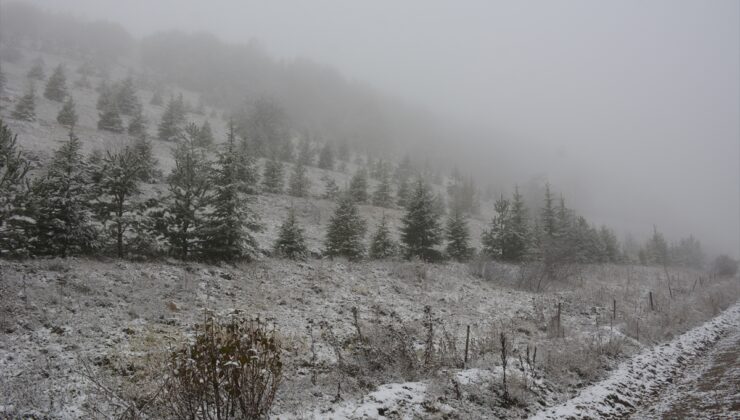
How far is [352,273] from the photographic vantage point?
18.2 meters

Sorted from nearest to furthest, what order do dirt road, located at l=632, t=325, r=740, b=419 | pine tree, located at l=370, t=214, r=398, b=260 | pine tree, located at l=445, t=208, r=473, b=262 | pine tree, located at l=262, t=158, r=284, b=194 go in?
dirt road, located at l=632, t=325, r=740, b=419 → pine tree, located at l=370, t=214, r=398, b=260 → pine tree, located at l=445, t=208, r=473, b=262 → pine tree, located at l=262, t=158, r=284, b=194

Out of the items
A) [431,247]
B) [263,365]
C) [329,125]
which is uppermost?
[329,125]

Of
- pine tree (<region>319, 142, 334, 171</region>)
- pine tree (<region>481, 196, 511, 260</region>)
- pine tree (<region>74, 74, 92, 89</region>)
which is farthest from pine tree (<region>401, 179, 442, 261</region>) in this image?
pine tree (<region>74, 74, 92, 89</region>)

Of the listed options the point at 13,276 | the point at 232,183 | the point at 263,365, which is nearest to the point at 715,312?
the point at 263,365

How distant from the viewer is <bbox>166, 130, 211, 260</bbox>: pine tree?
582 inches

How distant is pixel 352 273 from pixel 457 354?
9339mm

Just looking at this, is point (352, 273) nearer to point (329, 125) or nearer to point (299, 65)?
point (329, 125)

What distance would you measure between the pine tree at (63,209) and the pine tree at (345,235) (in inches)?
477

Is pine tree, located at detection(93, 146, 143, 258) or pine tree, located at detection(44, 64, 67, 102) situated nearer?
pine tree, located at detection(93, 146, 143, 258)

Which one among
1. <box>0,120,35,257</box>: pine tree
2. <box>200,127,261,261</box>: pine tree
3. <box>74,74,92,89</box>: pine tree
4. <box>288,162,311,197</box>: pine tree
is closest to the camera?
<box>0,120,35,257</box>: pine tree

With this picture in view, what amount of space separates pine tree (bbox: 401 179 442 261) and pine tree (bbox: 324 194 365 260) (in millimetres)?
4603

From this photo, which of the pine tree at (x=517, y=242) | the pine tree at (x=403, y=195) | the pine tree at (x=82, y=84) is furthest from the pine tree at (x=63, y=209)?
the pine tree at (x=82, y=84)

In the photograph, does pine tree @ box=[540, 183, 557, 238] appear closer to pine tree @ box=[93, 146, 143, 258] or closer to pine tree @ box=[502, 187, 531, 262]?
pine tree @ box=[502, 187, 531, 262]

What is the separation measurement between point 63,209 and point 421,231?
64.0 ft
